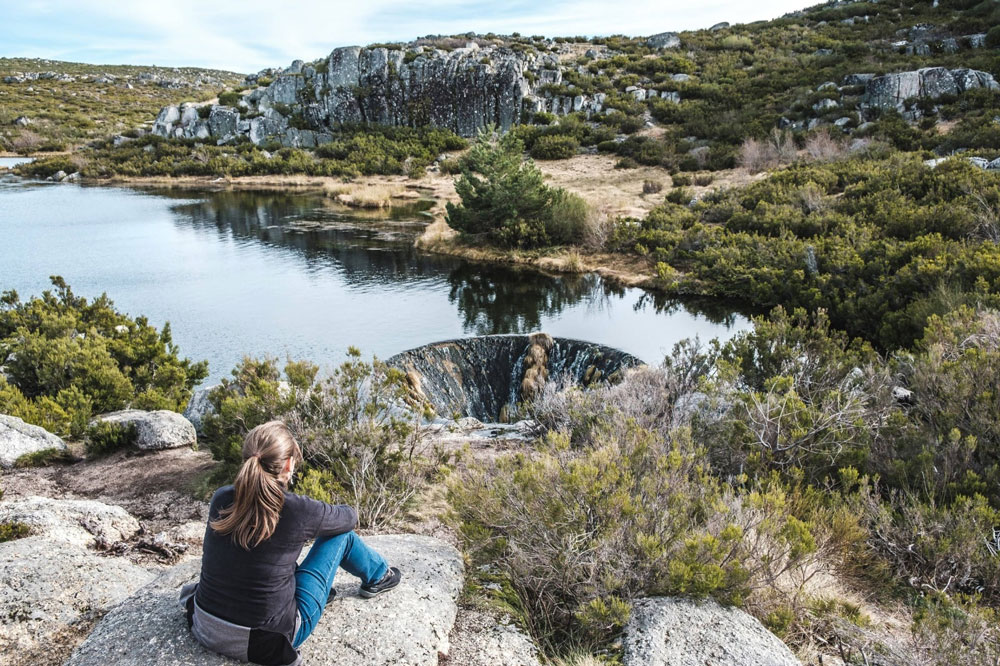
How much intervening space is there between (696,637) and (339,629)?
2.14 meters

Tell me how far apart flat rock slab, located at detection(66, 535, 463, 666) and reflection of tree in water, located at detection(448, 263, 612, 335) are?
11903mm

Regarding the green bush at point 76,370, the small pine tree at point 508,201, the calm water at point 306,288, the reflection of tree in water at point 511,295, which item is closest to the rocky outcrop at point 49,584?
the green bush at point 76,370

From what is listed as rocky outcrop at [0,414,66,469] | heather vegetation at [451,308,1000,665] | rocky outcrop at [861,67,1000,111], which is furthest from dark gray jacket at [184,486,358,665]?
rocky outcrop at [861,67,1000,111]

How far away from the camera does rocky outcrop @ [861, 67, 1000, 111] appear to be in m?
31.8

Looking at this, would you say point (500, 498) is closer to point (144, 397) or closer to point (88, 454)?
point (88, 454)

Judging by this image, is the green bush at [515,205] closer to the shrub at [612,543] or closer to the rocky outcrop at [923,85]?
the shrub at [612,543]

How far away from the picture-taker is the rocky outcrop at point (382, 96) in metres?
51.0

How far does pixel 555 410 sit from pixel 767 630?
199 inches

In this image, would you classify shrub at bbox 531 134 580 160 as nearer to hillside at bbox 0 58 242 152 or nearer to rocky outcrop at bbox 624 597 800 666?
rocky outcrop at bbox 624 597 800 666

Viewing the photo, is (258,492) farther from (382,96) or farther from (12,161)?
(12,161)

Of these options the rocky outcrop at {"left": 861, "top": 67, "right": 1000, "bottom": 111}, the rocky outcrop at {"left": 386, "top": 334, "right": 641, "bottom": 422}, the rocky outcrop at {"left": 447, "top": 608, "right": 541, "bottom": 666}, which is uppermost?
the rocky outcrop at {"left": 861, "top": 67, "right": 1000, "bottom": 111}

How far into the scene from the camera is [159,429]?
29.6 ft

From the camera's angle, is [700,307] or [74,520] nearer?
[74,520]

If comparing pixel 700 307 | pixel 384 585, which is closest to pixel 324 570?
pixel 384 585
